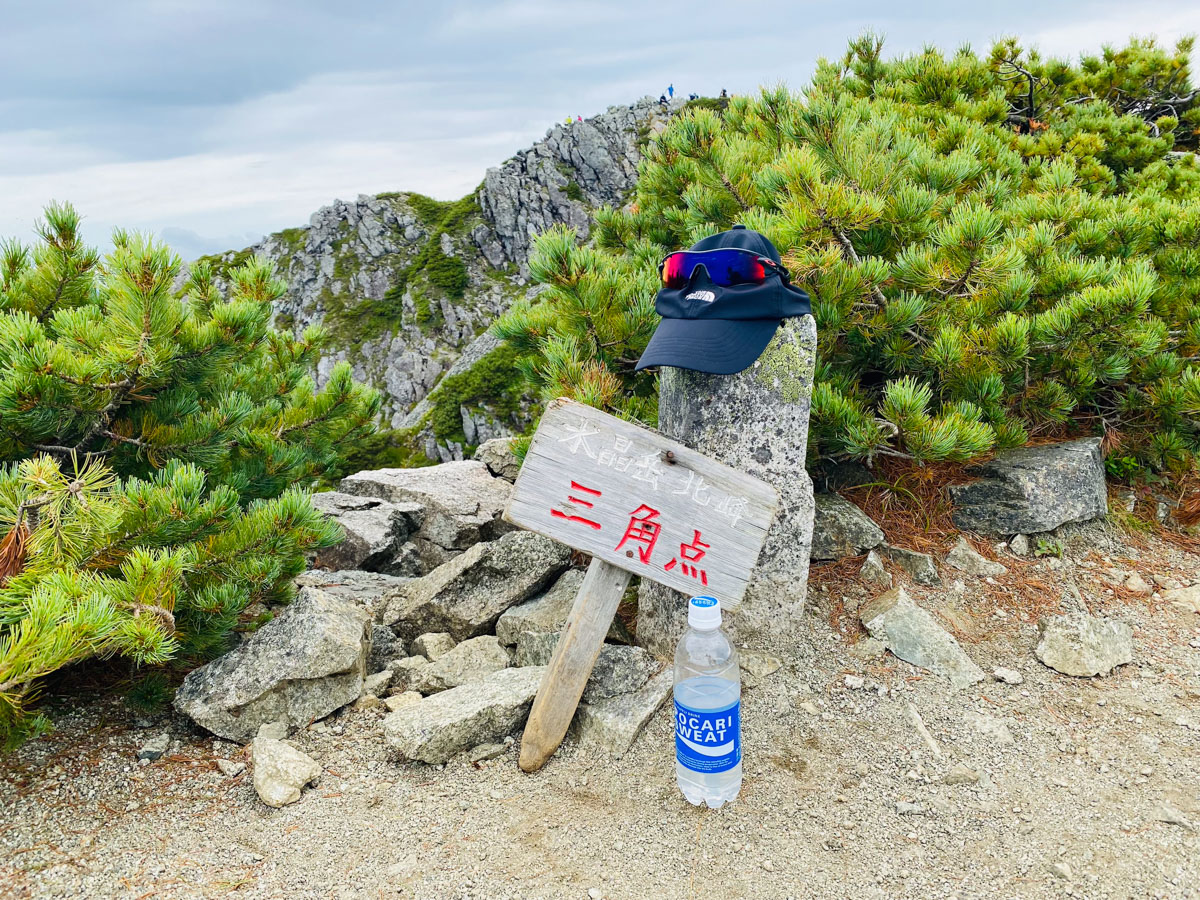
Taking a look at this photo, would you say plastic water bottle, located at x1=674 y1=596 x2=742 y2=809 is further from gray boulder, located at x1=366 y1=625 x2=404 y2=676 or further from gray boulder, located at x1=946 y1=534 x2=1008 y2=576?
gray boulder, located at x1=946 y1=534 x2=1008 y2=576

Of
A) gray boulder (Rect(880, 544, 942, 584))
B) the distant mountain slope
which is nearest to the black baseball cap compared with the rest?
gray boulder (Rect(880, 544, 942, 584))

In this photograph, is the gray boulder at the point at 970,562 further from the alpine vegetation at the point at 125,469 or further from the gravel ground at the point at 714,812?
the alpine vegetation at the point at 125,469

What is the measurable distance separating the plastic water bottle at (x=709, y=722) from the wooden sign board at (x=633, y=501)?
22 cm

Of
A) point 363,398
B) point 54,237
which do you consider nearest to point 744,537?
point 363,398

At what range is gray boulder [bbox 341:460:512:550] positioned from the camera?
646 cm

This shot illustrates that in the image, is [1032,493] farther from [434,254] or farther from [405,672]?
[434,254]

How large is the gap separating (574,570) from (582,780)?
1.48 metres

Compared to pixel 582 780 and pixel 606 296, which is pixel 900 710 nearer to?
pixel 582 780

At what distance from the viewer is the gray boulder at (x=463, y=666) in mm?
3695

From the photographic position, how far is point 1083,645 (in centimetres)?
378

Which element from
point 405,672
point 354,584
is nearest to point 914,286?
point 405,672

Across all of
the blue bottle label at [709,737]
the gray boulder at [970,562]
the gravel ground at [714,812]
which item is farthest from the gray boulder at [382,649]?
the gray boulder at [970,562]

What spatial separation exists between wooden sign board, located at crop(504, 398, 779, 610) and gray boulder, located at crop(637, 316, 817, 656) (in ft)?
1.49

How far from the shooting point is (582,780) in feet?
10.0
